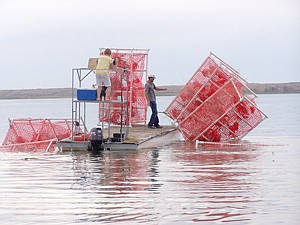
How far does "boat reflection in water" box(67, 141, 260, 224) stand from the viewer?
32.2 feet

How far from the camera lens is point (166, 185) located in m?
12.4

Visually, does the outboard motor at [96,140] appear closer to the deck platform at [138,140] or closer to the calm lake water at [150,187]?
the calm lake water at [150,187]

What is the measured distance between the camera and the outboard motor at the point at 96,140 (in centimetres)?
1822

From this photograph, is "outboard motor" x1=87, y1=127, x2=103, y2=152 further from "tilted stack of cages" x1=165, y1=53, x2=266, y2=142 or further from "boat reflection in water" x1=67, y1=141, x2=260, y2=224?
"tilted stack of cages" x1=165, y1=53, x2=266, y2=142

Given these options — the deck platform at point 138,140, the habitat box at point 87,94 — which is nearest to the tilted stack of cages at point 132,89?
the deck platform at point 138,140

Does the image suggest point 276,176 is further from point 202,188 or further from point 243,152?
point 243,152

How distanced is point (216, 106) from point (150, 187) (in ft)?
35.4

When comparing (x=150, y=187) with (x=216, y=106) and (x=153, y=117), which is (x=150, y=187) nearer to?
(x=216, y=106)

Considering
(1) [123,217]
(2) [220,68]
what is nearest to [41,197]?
(1) [123,217]

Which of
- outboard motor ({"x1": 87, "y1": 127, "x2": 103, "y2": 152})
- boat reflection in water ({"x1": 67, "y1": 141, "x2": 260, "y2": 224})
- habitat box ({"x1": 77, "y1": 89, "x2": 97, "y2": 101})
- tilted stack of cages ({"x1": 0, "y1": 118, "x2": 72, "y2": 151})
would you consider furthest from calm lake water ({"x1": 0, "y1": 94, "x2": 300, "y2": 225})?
tilted stack of cages ({"x1": 0, "y1": 118, "x2": 72, "y2": 151})

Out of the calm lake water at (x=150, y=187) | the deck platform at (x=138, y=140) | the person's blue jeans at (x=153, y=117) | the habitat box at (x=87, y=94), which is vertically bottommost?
the calm lake water at (x=150, y=187)

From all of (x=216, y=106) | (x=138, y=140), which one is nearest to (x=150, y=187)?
(x=138, y=140)

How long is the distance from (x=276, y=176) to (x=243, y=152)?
5.81 m

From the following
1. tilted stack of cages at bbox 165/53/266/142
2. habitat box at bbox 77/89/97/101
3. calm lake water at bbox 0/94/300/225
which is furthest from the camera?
tilted stack of cages at bbox 165/53/266/142
